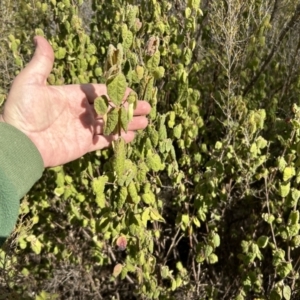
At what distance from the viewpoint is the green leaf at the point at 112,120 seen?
4.03 ft

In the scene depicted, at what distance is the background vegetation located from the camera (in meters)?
1.71

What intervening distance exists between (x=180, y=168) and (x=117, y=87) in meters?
1.16

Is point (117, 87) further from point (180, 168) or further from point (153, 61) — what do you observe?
point (180, 168)

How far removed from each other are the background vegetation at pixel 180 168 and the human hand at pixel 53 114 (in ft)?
0.41

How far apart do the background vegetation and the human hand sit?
13 cm

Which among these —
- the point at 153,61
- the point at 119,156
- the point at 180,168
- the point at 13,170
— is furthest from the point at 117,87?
the point at 180,168

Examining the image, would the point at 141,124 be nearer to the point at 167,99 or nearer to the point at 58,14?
the point at 167,99

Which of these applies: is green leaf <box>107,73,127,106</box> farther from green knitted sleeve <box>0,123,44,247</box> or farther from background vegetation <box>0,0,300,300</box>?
green knitted sleeve <box>0,123,44,247</box>

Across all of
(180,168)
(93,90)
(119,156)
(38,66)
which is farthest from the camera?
(180,168)

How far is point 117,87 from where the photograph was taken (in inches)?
45.6

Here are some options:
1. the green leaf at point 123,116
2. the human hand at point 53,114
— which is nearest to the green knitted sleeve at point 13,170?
the human hand at point 53,114

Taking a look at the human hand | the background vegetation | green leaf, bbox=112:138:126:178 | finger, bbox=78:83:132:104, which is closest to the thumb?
the human hand

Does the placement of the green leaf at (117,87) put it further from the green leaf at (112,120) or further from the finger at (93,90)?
the finger at (93,90)

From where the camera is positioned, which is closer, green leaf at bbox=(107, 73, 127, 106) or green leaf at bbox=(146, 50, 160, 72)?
green leaf at bbox=(107, 73, 127, 106)
